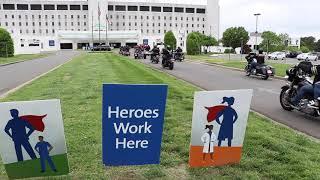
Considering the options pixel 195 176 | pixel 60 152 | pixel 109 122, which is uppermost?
pixel 109 122

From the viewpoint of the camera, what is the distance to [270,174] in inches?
219

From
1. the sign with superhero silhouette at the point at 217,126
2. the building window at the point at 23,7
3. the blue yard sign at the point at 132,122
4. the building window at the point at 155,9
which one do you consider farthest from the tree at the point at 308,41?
the blue yard sign at the point at 132,122

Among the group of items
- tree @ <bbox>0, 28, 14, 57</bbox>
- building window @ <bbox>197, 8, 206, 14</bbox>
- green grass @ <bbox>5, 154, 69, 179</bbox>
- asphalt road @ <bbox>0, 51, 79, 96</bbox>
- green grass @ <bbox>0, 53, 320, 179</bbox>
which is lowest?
asphalt road @ <bbox>0, 51, 79, 96</bbox>

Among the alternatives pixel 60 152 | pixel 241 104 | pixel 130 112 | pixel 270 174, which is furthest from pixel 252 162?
pixel 60 152

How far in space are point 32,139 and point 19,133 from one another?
162 millimetres

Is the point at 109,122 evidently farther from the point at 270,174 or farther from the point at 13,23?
the point at 13,23

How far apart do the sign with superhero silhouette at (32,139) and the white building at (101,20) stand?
14016cm

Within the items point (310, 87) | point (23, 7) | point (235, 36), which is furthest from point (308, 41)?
point (310, 87)

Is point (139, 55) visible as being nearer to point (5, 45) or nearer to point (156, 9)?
point (5, 45)

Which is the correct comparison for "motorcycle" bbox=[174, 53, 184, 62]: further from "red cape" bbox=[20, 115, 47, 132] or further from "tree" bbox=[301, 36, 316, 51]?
"tree" bbox=[301, 36, 316, 51]

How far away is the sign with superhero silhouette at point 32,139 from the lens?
185 inches

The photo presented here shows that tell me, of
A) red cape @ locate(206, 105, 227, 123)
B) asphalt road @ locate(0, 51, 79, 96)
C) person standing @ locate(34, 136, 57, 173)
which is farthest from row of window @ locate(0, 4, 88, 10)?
person standing @ locate(34, 136, 57, 173)

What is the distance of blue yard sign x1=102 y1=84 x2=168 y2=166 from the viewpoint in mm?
4844

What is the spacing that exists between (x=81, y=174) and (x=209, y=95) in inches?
75.2
